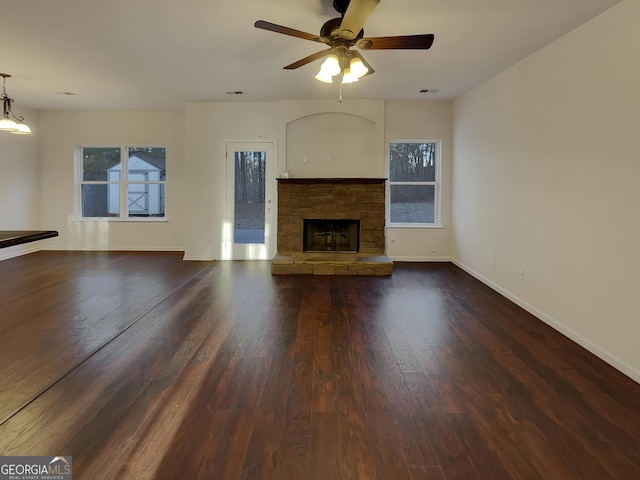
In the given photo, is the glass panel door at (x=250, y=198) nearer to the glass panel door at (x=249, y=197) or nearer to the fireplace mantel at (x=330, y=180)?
the glass panel door at (x=249, y=197)

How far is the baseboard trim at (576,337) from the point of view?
2.66 meters

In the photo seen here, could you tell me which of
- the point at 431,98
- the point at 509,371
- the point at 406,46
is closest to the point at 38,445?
the point at 509,371

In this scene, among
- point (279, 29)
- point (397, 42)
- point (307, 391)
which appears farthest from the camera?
point (397, 42)

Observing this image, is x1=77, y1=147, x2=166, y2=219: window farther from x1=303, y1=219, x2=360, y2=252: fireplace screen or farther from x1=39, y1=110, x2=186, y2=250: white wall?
x1=303, y1=219, x2=360, y2=252: fireplace screen

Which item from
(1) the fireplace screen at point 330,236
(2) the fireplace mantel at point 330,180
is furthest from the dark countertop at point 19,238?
(1) the fireplace screen at point 330,236

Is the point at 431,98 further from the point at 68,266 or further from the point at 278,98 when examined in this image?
the point at 68,266

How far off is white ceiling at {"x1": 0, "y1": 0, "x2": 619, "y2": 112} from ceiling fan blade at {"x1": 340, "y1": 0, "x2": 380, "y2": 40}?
0.44 metres

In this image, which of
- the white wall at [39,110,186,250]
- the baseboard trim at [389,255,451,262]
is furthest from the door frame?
the baseboard trim at [389,255,451,262]

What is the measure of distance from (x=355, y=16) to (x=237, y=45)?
1.90 metres

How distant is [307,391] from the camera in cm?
238

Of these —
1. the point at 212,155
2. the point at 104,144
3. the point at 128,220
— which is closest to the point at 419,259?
the point at 212,155

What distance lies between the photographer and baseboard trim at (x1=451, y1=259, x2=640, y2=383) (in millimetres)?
2664

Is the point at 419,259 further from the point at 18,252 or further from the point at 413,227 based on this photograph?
the point at 18,252

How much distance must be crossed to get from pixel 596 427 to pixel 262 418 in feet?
5.90
